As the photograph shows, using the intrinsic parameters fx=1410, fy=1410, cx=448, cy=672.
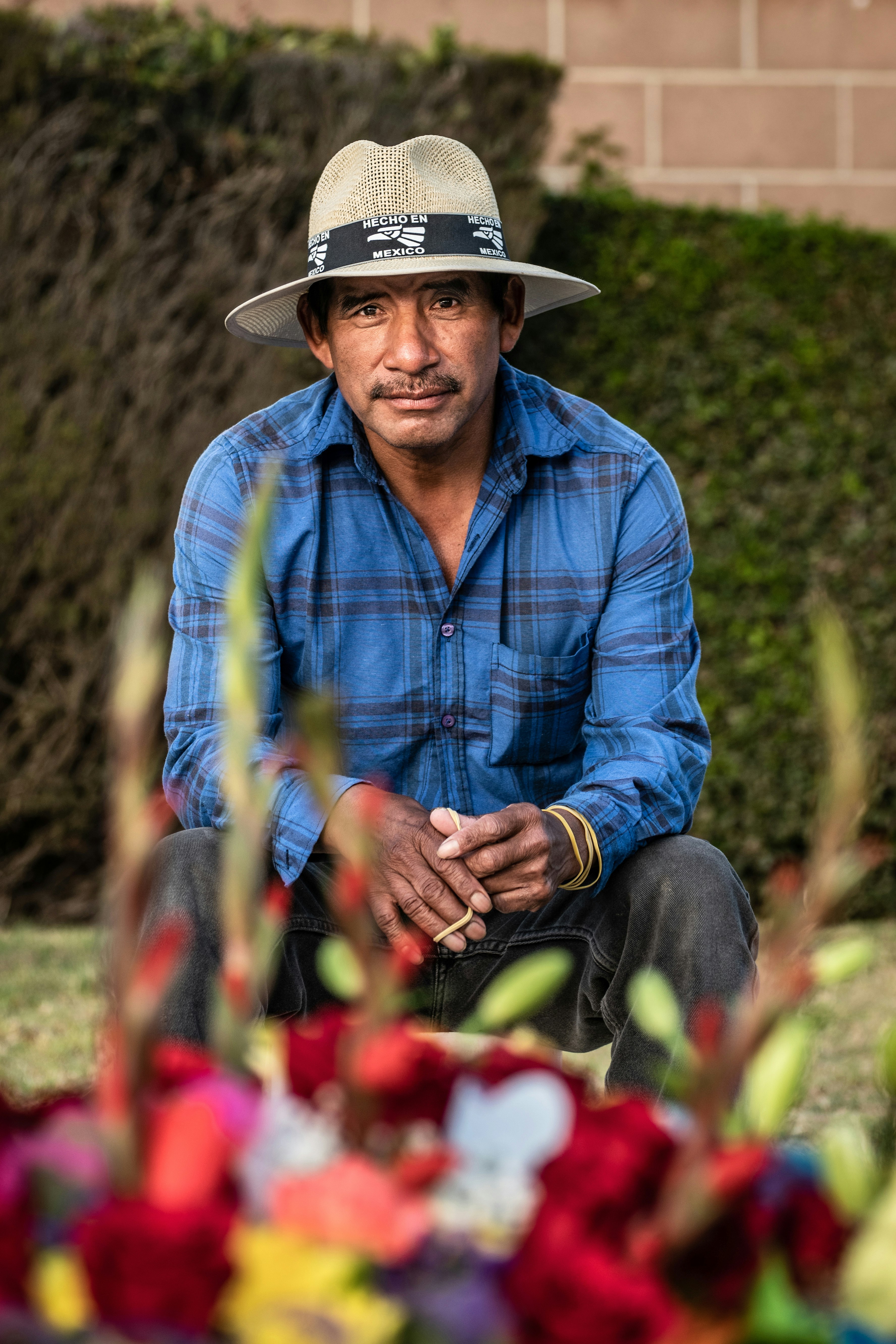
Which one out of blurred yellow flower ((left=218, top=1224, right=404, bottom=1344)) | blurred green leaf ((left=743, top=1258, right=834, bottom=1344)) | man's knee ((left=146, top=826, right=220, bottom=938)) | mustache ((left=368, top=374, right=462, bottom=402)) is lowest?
man's knee ((left=146, top=826, right=220, bottom=938))

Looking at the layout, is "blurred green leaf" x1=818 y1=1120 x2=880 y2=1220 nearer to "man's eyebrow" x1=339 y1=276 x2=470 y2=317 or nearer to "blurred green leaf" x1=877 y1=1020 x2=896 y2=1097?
"blurred green leaf" x1=877 y1=1020 x2=896 y2=1097

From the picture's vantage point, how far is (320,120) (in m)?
4.54

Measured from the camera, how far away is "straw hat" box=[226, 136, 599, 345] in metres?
2.37

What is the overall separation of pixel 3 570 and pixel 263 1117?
13.0ft

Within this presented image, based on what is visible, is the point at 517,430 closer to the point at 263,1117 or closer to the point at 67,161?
the point at 263,1117

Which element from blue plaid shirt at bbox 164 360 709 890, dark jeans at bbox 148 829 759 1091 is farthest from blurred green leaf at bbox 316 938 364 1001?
blue plaid shirt at bbox 164 360 709 890

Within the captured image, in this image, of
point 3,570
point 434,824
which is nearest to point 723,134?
point 3,570

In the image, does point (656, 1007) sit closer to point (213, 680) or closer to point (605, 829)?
point (605, 829)

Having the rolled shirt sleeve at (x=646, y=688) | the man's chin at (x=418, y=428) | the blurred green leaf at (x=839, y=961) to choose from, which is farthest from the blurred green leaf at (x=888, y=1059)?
the man's chin at (x=418, y=428)

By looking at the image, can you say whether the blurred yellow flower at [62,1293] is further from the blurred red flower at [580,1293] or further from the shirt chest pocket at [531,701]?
the shirt chest pocket at [531,701]

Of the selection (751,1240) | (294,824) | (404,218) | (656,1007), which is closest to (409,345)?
(404,218)

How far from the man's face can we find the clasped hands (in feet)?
2.20

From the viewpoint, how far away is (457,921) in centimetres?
208

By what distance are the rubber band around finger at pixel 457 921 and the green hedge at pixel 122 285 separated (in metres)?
2.61
